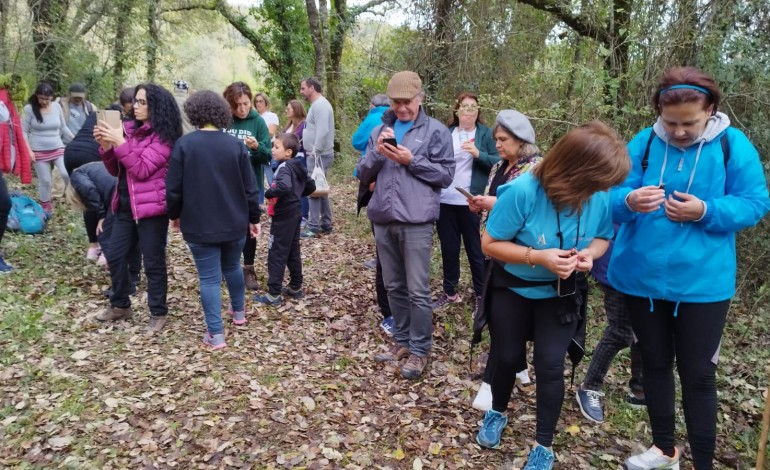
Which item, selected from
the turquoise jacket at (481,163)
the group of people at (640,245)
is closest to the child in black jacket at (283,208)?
the turquoise jacket at (481,163)

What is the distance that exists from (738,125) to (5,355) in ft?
23.6

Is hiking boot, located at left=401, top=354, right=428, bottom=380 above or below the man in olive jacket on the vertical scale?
below

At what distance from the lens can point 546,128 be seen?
20.1 feet

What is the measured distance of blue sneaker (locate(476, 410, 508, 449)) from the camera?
3348mm

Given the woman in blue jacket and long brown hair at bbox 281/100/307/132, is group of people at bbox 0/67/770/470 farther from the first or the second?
long brown hair at bbox 281/100/307/132

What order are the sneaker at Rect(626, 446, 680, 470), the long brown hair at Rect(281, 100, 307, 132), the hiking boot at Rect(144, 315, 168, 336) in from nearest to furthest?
1. the sneaker at Rect(626, 446, 680, 470)
2. the hiking boot at Rect(144, 315, 168, 336)
3. the long brown hair at Rect(281, 100, 307, 132)

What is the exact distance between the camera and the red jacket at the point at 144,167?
170 inches

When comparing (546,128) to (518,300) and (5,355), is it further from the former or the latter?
(5,355)

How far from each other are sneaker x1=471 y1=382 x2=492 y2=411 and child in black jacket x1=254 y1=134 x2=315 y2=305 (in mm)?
2596

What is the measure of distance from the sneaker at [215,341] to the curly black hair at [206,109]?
1.85m

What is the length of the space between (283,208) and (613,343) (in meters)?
3.37

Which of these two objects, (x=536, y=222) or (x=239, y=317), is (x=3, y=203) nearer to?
(x=239, y=317)

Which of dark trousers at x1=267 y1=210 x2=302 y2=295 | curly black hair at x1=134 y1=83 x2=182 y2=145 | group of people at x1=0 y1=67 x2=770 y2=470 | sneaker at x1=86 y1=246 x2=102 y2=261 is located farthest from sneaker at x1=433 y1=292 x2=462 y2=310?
sneaker at x1=86 y1=246 x2=102 y2=261

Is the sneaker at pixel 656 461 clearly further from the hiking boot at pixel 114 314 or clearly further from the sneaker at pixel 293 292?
the hiking boot at pixel 114 314
